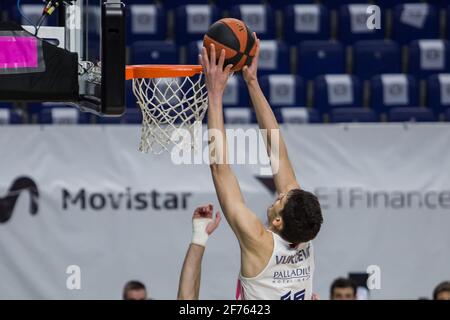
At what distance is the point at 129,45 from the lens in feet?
33.8

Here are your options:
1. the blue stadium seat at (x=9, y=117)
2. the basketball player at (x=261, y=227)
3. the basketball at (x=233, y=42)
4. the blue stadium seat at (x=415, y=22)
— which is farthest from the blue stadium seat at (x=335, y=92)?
the basketball player at (x=261, y=227)

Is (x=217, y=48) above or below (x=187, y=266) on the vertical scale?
above

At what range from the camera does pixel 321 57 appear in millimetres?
10188

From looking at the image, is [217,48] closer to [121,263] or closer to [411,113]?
[121,263]

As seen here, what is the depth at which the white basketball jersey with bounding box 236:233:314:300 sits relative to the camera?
16.0 ft

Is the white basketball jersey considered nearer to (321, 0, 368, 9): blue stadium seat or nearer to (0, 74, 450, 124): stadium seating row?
(0, 74, 450, 124): stadium seating row

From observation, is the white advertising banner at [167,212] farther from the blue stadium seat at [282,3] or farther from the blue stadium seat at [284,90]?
the blue stadium seat at [282,3]

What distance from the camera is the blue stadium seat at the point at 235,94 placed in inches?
384

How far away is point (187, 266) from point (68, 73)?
108 cm

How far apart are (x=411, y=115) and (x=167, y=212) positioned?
2584 millimetres

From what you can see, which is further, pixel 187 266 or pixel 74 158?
pixel 74 158

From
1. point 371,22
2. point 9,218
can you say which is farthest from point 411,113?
point 9,218

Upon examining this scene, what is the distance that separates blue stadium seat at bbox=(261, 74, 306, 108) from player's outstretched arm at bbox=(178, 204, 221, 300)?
482cm

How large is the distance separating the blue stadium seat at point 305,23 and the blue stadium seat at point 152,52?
1.23 metres
